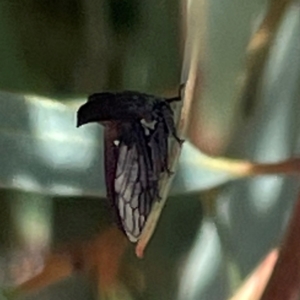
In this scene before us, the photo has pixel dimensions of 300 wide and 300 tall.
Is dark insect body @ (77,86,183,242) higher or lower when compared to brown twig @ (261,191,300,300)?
higher

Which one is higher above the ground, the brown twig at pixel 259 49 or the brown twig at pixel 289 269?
the brown twig at pixel 259 49

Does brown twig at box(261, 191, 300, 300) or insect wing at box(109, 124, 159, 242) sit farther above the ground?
insect wing at box(109, 124, 159, 242)

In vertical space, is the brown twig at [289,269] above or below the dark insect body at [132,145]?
below

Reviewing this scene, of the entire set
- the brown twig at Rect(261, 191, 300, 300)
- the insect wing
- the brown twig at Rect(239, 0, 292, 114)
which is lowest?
the brown twig at Rect(261, 191, 300, 300)

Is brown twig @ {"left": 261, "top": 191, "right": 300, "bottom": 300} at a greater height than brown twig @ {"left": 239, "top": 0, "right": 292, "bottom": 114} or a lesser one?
→ lesser

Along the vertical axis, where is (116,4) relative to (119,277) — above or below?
above


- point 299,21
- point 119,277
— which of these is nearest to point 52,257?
point 119,277

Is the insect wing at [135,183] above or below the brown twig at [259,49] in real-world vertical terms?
below

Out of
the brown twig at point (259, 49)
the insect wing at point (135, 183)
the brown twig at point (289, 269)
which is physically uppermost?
the brown twig at point (259, 49)

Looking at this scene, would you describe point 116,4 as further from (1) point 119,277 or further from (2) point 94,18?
(1) point 119,277
